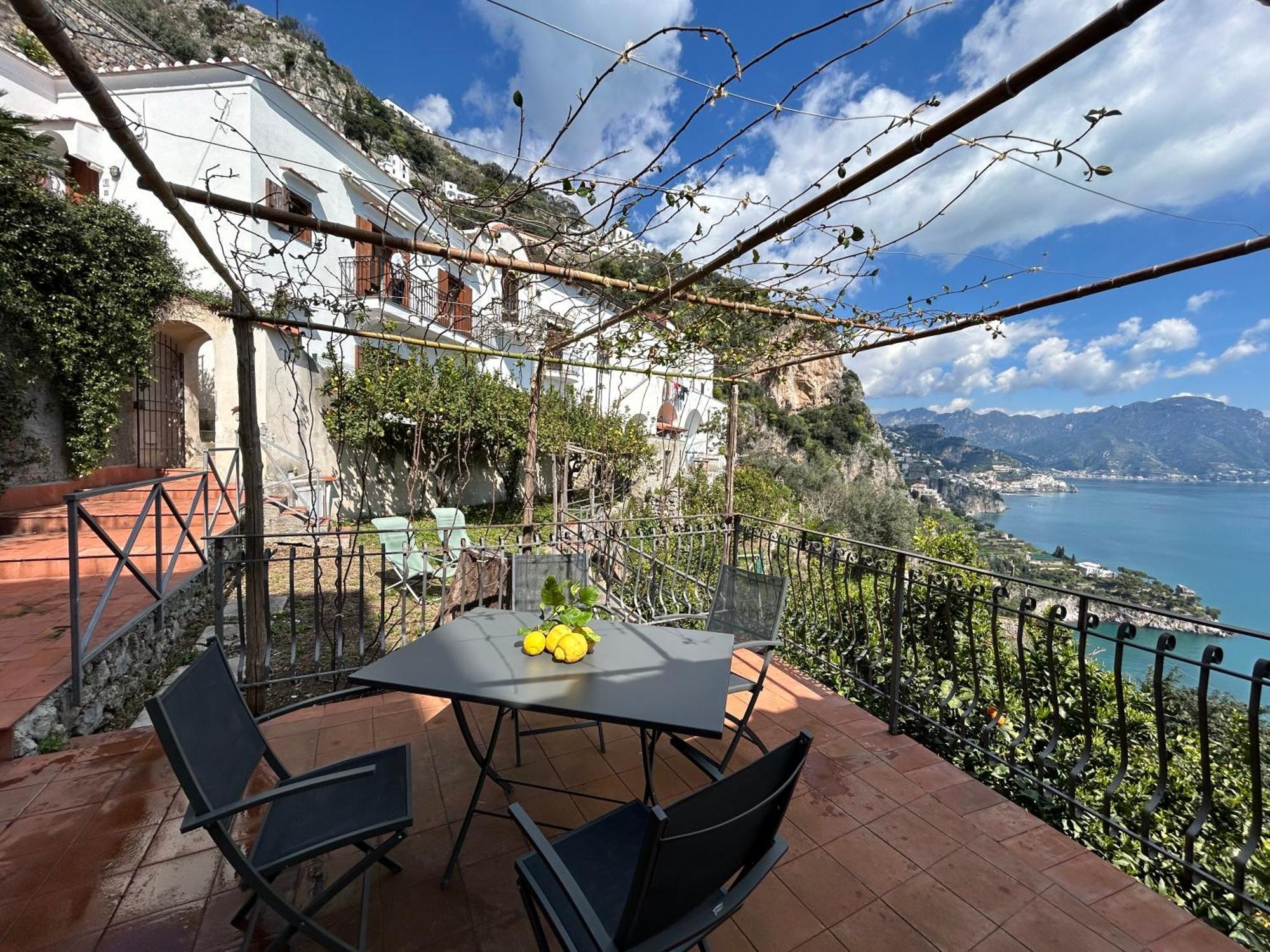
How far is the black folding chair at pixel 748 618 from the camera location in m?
2.23

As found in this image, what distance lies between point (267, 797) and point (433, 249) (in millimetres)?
1901

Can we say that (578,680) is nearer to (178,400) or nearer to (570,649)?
(570,649)

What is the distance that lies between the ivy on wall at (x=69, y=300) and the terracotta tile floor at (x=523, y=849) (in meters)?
6.11

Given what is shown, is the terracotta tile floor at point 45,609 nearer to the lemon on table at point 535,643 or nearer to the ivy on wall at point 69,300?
the ivy on wall at point 69,300

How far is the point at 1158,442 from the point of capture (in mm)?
79062

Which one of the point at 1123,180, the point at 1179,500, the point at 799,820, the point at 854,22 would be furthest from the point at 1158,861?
the point at 1179,500

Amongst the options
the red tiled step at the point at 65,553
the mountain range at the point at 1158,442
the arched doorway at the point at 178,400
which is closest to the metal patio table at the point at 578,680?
the red tiled step at the point at 65,553

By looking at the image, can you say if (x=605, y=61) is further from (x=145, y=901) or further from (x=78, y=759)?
(x=78, y=759)

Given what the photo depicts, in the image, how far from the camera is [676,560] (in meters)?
4.33

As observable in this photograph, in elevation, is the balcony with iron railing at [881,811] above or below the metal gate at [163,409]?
below

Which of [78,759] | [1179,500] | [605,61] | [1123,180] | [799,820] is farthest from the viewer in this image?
[1179,500]

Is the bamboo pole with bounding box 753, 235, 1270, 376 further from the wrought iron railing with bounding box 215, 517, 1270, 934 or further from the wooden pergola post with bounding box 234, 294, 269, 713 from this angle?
the wooden pergola post with bounding box 234, 294, 269, 713

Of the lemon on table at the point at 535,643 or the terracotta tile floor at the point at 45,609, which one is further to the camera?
the terracotta tile floor at the point at 45,609

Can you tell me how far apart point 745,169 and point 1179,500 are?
Answer: 76.5 metres
